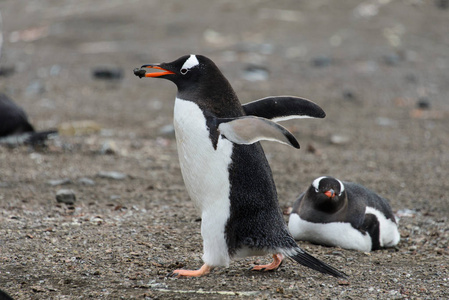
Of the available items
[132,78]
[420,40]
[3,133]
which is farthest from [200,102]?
[420,40]

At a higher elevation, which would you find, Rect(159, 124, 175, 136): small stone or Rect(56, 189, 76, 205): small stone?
Rect(159, 124, 175, 136): small stone

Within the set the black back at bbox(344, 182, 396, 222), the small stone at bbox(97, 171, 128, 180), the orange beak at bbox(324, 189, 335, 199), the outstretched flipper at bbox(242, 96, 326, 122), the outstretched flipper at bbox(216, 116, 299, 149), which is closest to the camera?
the outstretched flipper at bbox(216, 116, 299, 149)

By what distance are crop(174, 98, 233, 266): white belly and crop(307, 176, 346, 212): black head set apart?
3.44 ft

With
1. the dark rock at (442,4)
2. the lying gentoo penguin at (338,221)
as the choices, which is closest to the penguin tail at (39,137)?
the lying gentoo penguin at (338,221)

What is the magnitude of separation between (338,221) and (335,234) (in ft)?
0.33

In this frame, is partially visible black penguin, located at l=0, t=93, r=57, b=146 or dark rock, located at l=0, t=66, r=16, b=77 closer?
partially visible black penguin, located at l=0, t=93, r=57, b=146

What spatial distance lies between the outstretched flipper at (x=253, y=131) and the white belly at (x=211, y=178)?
0.10m

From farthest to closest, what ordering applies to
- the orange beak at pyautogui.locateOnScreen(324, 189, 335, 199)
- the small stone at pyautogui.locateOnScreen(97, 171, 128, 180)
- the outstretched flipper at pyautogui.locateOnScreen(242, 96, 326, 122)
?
1. the small stone at pyautogui.locateOnScreen(97, 171, 128, 180)
2. the orange beak at pyautogui.locateOnScreen(324, 189, 335, 199)
3. the outstretched flipper at pyautogui.locateOnScreen(242, 96, 326, 122)

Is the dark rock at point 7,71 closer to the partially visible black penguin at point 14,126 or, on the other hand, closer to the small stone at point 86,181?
the partially visible black penguin at point 14,126

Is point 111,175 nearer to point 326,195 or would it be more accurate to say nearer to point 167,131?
point 167,131

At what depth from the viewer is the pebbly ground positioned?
3.32m

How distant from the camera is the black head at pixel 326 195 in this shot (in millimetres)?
4125

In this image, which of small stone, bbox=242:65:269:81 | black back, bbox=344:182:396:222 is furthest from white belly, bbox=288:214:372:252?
small stone, bbox=242:65:269:81

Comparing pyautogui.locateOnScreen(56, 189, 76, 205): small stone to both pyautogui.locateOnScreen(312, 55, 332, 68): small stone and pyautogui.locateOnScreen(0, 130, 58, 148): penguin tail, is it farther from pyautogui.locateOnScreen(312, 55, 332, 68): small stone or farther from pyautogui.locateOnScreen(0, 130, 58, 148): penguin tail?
pyautogui.locateOnScreen(312, 55, 332, 68): small stone
